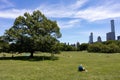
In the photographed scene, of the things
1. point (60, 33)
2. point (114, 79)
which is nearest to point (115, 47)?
point (60, 33)

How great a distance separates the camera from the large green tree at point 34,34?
6400cm

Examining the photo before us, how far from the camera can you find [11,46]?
66.5m

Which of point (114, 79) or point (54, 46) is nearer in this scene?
point (114, 79)

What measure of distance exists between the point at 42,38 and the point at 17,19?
30.0 feet

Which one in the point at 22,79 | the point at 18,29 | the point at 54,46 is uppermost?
the point at 18,29

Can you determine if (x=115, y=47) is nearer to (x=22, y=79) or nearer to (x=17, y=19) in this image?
(x=17, y=19)

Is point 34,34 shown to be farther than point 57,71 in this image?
Yes

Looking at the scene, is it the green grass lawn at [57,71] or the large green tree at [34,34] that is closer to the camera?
the green grass lawn at [57,71]

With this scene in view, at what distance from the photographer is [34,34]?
64.9m

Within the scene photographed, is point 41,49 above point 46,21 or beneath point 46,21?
beneath

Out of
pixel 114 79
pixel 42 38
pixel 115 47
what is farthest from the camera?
pixel 115 47

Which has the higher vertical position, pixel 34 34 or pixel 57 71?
pixel 34 34

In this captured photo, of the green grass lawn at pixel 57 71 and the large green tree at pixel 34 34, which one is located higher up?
the large green tree at pixel 34 34

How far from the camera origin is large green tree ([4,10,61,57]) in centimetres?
6400
